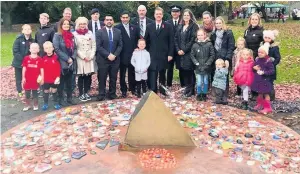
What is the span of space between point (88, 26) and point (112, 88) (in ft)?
5.07

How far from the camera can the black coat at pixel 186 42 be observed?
8.09 meters

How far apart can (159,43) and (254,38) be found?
199 cm

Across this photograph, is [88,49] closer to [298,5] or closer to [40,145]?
[40,145]

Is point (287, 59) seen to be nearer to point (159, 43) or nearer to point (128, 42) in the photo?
point (159, 43)

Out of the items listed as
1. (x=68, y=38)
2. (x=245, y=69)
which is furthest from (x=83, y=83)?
(x=245, y=69)

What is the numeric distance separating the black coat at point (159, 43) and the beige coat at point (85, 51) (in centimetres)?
122

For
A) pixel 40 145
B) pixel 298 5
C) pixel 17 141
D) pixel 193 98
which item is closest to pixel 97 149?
pixel 40 145

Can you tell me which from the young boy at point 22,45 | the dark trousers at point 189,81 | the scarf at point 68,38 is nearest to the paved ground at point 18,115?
the young boy at point 22,45

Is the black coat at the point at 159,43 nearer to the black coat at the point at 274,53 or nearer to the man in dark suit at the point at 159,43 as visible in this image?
the man in dark suit at the point at 159,43

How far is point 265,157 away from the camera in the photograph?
5.35m

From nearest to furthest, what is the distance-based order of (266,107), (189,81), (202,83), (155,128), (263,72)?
(155,128)
(263,72)
(266,107)
(202,83)
(189,81)

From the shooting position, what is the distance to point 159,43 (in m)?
8.12

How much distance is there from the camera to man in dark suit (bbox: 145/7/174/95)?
8055mm

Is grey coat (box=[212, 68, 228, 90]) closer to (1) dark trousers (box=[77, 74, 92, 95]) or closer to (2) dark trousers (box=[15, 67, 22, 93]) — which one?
(1) dark trousers (box=[77, 74, 92, 95])
